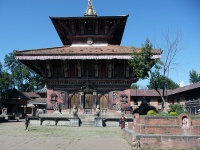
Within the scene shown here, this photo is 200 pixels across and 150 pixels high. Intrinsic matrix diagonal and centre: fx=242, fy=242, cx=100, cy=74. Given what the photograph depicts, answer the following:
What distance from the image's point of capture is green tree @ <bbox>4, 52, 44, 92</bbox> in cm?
7925

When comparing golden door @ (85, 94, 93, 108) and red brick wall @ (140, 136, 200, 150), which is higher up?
golden door @ (85, 94, 93, 108)

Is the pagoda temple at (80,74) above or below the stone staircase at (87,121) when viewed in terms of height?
above

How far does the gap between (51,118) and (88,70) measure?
22.0 ft

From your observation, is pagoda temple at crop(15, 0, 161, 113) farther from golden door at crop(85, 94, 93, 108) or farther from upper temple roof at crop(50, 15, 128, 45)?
upper temple roof at crop(50, 15, 128, 45)

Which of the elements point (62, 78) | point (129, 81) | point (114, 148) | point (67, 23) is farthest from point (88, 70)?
point (114, 148)

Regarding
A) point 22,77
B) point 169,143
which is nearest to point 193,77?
point 22,77

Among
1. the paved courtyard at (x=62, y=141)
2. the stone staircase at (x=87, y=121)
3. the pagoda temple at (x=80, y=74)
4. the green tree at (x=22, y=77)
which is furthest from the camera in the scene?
the green tree at (x=22, y=77)

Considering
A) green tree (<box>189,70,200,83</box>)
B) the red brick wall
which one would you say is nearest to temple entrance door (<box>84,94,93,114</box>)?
the red brick wall

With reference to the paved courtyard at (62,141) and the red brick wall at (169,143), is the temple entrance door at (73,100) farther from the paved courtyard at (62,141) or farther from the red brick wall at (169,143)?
the red brick wall at (169,143)

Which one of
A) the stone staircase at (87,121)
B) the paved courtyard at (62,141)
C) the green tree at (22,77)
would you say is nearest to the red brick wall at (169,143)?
the paved courtyard at (62,141)

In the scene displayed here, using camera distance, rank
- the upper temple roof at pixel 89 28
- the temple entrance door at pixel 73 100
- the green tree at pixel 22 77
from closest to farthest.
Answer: the temple entrance door at pixel 73 100 → the upper temple roof at pixel 89 28 → the green tree at pixel 22 77

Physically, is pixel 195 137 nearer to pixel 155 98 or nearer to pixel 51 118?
pixel 51 118

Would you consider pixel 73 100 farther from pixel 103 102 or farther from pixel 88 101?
pixel 103 102

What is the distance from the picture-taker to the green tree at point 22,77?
79.2 m
